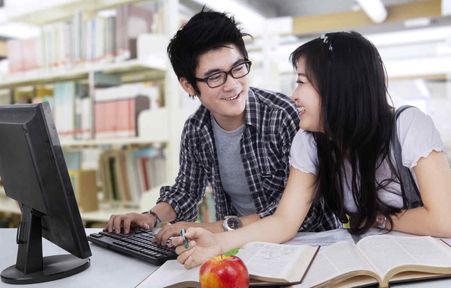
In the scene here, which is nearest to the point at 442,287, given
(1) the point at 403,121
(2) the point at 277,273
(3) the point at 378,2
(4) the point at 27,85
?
(2) the point at 277,273

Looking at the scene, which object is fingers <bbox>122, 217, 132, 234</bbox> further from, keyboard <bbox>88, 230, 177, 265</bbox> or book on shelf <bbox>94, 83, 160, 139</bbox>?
book on shelf <bbox>94, 83, 160, 139</bbox>

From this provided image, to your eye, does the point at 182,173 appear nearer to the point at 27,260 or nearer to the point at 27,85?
the point at 27,260

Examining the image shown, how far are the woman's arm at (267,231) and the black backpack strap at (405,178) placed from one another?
22cm

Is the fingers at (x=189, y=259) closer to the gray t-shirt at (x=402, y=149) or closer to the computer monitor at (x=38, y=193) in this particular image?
the computer monitor at (x=38, y=193)

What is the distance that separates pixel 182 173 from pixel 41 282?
81 centimetres

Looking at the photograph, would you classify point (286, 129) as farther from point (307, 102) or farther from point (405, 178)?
point (405, 178)

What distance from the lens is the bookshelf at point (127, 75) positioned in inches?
98.2

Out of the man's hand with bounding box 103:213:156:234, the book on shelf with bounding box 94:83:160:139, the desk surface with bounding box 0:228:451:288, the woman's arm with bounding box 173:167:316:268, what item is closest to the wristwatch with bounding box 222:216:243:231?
the woman's arm with bounding box 173:167:316:268

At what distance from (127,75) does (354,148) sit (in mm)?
2070

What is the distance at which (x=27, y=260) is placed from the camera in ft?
3.09

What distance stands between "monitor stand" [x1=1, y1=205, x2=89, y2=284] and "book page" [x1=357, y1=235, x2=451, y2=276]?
58 cm

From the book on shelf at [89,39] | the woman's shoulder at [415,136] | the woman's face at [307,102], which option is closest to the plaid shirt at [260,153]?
the woman's face at [307,102]

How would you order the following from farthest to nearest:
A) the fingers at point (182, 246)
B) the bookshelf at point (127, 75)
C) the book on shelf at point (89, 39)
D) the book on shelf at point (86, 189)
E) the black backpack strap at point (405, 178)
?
the book on shelf at point (86, 189)
the book on shelf at point (89, 39)
the bookshelf at point (127, 75)
the black backpack strap at point (405, 178)
the fingers at point (182, 246)

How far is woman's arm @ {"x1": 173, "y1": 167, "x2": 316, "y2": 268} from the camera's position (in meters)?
0.95
